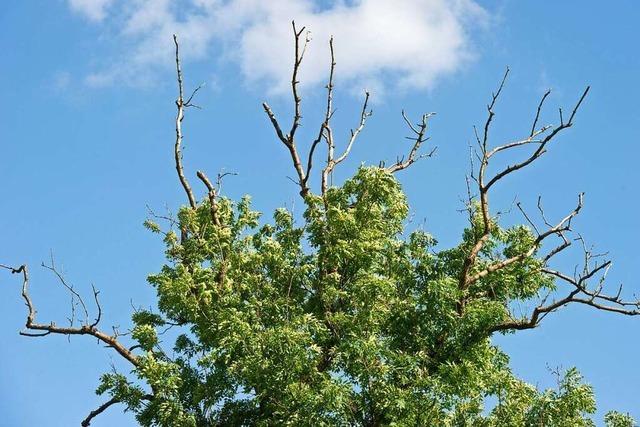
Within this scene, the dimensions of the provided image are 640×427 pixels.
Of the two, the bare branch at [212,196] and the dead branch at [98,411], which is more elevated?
the bare branch at [212,196]

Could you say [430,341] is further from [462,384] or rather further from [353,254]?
[353,254]

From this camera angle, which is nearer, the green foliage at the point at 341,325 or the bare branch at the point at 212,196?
the green foliage at the point at 341,325

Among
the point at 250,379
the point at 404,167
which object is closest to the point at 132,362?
the point at 250,379

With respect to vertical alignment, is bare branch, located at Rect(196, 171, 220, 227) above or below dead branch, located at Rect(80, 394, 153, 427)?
above

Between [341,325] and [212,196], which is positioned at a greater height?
[212,196]

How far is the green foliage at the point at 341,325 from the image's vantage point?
15.2 meters

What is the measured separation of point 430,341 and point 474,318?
3.10 ft

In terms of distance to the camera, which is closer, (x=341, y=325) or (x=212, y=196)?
(x=341, y=325)

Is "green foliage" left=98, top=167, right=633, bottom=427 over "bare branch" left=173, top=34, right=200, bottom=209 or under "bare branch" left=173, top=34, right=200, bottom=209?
under

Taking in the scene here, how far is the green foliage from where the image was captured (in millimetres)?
15227

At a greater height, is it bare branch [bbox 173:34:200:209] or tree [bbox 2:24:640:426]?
bare branch [bbox 173:34:200:209]

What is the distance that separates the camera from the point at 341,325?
1611 centimetres

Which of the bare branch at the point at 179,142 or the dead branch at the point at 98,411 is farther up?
the bare branch at the point at 179,142

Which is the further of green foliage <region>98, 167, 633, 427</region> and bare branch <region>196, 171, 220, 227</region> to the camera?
bare branch <region>196, 171, 220, 227</region>
